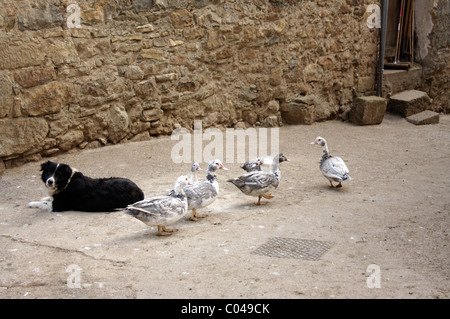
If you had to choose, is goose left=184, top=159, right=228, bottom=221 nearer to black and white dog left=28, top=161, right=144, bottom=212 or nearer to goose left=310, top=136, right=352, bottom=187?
black and white dog left=28, top=161, right=144, bottom=212

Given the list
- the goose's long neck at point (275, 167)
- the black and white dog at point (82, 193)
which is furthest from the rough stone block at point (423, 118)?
the black and white dog at point (82, 193)

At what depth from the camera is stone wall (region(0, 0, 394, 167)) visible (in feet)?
22.9

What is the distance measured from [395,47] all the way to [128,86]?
663 centimetres

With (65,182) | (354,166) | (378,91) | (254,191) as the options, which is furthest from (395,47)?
(65,182)

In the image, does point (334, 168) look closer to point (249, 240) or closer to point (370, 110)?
point (249, 240)

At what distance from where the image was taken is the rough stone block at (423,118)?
1026 cm

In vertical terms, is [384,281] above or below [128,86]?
below

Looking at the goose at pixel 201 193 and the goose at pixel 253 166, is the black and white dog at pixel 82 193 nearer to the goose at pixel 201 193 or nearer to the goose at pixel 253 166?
the goose at pixel 201 193

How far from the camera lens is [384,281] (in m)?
3.83

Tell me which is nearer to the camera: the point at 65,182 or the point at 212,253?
the point at 212,253

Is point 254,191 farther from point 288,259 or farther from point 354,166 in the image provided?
point 354,166

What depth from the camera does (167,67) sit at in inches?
326

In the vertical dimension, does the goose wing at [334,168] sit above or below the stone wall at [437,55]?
below

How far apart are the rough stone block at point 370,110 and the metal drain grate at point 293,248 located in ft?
18.9
